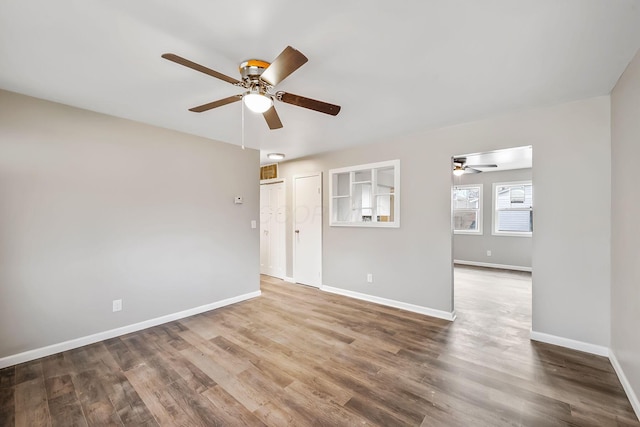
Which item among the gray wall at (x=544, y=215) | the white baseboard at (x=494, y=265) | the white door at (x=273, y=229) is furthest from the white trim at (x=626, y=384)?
the white door at (x=273, y=229)

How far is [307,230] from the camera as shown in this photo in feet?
16.4

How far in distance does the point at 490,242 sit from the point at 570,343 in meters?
4.59

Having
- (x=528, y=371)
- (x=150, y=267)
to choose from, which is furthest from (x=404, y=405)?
(x=150, y=267)

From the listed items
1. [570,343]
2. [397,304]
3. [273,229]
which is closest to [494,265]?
[397,304]

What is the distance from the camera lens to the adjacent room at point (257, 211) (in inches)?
65.1

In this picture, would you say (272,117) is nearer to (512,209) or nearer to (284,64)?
(284,64)

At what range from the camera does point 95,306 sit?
9.22ft

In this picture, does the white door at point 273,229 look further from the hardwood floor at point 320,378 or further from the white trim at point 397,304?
the hardwood floor at point 320,378

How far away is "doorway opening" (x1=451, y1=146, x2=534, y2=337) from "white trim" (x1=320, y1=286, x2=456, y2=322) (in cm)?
103

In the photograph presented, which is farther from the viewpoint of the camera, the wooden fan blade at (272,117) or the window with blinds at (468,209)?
the window with blinds at (468,209)

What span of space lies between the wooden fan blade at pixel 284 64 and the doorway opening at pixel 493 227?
416 centimetres

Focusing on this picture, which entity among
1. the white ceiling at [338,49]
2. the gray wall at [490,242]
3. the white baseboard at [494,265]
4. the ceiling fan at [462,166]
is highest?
the white ceiling at [338,49]

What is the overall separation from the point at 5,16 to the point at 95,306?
256 centimetres

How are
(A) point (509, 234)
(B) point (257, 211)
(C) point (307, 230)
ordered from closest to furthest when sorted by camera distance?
(B) point (257, 211) → (C) point (307, 230) → (A) point (509, 234)
